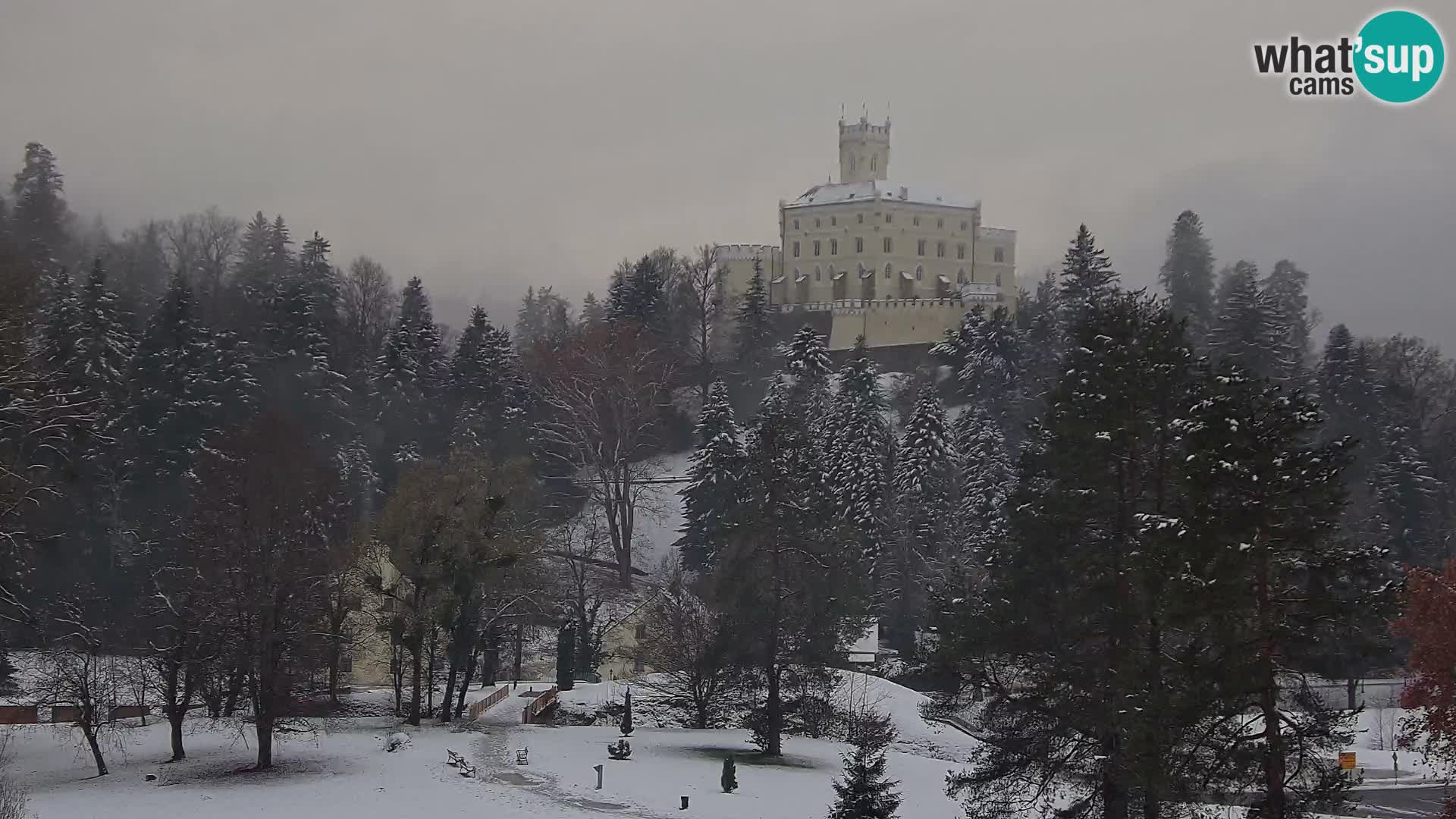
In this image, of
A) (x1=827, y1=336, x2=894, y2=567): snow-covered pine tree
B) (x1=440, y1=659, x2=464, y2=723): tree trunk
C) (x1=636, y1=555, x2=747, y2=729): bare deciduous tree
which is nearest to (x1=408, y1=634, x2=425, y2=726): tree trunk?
(x1=440, y1=659, x2=464, y2=723): tree trunk

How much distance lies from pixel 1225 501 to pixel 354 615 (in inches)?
1453

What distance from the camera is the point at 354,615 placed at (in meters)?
48.0

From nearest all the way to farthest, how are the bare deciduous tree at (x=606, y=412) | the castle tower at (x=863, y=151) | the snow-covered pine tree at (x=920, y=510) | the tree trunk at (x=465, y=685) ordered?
the tree trunk at (x=465, y=685), the snow-covered pine tree at (x=920, y=510), the bare deciduous tree at (x=606, y=412), the castle tower at (x=863, y=151)

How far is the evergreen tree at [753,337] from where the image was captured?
80688 millimetres

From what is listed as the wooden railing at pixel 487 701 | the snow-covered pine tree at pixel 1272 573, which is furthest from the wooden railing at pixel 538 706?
the snow-covered pine tree at pixel 1272 573

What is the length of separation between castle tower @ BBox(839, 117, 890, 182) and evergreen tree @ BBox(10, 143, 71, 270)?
61145mm

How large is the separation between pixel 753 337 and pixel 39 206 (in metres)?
46.4

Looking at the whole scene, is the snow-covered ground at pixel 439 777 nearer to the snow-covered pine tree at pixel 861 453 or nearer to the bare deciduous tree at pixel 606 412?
the snow-covered pine tree at pixel 861 453

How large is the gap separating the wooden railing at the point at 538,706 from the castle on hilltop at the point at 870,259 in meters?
60.2

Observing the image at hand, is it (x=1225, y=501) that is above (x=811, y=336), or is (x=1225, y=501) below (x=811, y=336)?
below

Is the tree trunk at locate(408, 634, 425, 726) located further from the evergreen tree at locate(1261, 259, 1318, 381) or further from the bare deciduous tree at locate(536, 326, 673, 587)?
the evergreen tree at locate(1261, 259, 1318, 381)

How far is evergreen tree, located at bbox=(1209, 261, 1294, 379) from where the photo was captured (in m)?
62.0

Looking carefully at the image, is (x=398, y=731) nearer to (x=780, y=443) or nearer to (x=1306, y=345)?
(x=780, y=443)

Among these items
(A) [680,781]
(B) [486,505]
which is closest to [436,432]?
(B) [486,505]
